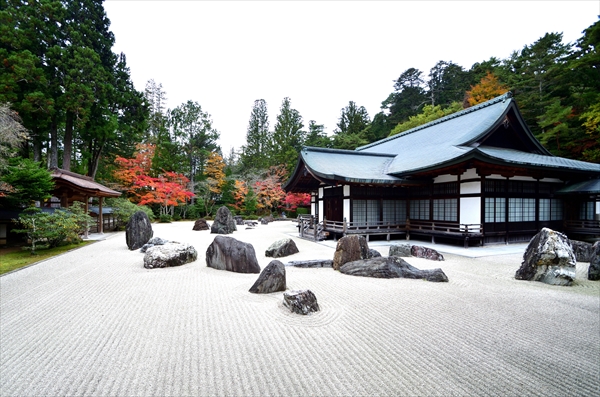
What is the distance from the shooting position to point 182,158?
28.0 m

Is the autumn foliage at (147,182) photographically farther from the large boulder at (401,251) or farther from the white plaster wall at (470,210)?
the white plaster wall at (470,210)

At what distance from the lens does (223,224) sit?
16656mm

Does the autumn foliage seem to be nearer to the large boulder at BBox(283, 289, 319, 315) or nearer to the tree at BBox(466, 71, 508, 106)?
the large boulder at BBox(283, 289, 319, 315)

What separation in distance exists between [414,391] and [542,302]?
4.21 m

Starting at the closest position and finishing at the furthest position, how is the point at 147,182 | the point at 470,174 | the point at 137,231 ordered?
the point at 137,231, the point at 470,174, the point at 147,182

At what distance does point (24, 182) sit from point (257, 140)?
99.4 ft

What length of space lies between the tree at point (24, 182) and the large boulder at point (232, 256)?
805 cm

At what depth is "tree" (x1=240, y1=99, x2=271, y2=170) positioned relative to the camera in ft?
118

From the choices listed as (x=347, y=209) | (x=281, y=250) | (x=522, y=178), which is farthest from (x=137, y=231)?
(x=522, y=178)

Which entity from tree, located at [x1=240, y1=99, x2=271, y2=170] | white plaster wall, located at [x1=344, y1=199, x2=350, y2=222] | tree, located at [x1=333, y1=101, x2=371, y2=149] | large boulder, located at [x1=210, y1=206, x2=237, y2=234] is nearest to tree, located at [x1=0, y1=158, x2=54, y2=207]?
large boulder, located at [x1=210, y1=206, x2=237, y2=234]

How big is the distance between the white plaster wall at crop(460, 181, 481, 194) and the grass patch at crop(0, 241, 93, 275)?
1594 cm

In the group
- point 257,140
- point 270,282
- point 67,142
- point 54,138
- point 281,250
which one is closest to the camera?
point 270,282

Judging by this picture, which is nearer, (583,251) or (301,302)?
(301,302)

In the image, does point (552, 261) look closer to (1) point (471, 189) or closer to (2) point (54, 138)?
(1) point (471, 189)
